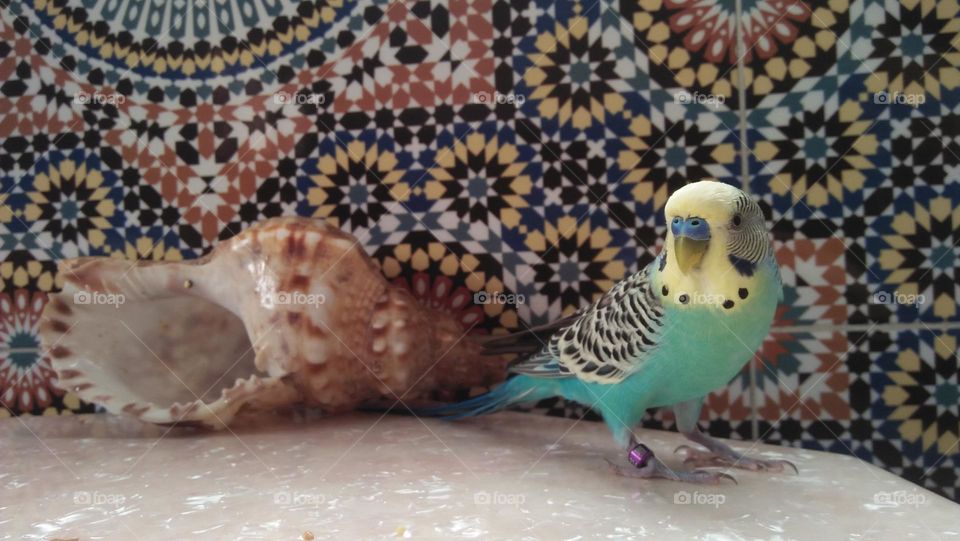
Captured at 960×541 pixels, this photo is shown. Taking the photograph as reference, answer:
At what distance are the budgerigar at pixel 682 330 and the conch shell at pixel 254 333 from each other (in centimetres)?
18

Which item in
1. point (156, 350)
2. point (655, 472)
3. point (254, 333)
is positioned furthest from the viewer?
point (156, 350)

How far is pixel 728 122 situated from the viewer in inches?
38.7

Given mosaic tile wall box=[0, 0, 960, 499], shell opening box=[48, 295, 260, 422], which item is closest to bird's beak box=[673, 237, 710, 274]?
mosaic tile wall box=[0, 0, 960, 499]

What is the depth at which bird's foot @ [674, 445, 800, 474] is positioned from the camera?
827 mm

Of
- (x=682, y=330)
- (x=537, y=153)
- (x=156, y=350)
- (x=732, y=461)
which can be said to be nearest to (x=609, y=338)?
(x=682, y=330)

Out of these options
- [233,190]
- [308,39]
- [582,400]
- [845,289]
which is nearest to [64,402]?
[233,190]

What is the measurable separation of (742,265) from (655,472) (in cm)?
24

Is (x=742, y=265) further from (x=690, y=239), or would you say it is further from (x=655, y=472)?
(x=655, y=472)

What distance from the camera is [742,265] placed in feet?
2.25

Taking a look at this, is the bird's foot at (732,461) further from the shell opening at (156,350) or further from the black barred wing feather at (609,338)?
the shell opening at (156,350)

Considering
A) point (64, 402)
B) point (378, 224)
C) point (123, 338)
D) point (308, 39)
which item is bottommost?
point (64, 402)

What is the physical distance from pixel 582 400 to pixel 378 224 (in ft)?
1.35

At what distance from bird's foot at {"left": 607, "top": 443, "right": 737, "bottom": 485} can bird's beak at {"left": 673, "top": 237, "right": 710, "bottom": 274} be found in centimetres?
21

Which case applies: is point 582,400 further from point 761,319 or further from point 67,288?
point 67,288
